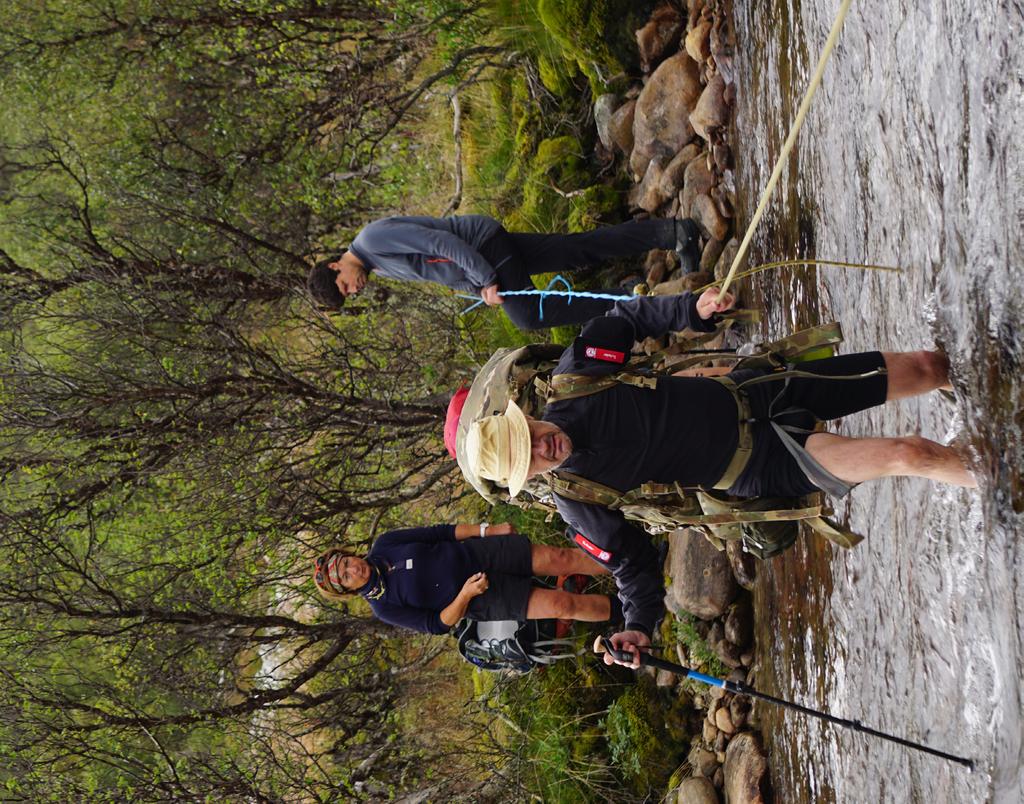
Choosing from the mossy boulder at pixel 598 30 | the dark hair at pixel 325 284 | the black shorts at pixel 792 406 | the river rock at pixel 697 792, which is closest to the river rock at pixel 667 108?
the mossy boulder at pixel 598 30

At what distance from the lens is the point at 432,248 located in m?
5.74

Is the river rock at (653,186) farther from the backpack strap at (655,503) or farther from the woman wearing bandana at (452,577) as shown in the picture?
the backpack strap at (655,503)

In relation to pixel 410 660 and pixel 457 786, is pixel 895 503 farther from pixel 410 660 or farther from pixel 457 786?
pixel 410 660

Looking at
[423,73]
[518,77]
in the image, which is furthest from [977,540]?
[423,73]

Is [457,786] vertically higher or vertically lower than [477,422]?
lower

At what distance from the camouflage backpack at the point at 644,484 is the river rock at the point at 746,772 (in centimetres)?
196

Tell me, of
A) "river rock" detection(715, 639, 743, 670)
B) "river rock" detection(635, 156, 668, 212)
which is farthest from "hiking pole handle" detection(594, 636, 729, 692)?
"river rock" detection(635, 156, 668, 212)

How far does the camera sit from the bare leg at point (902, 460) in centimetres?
323

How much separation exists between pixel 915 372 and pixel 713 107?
361cm

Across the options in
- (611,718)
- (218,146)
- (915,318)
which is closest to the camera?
(915,318)

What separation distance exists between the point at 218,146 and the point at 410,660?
254 inches

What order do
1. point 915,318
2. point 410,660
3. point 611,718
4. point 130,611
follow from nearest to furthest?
point 915,318
point 611,718
point 130,611
point 410,660

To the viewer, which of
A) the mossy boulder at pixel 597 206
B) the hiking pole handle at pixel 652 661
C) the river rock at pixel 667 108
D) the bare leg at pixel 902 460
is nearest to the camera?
the bare leg at pixel 902 460

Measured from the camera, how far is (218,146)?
980 centimetres
